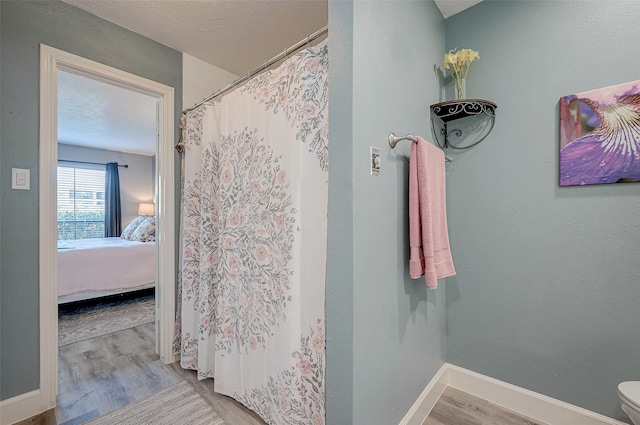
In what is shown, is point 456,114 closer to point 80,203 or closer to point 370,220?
point 370,220

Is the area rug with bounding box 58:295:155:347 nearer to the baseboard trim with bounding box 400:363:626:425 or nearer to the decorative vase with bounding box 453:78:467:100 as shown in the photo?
the baseboard trim with bounding box 400:363:626:425

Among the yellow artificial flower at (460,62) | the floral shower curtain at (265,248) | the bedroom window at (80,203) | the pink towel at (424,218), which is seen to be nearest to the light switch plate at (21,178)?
the floral shower curtain at (265,248)

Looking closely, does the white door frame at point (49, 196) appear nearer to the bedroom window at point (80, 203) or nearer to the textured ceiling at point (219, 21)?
the textured ceiling at point (219, 21)

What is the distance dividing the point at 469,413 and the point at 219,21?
9.26ft

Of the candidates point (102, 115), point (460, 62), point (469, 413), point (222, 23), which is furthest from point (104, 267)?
point (460, 62)

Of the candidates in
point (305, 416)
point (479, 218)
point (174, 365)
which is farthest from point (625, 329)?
point (174, 365)

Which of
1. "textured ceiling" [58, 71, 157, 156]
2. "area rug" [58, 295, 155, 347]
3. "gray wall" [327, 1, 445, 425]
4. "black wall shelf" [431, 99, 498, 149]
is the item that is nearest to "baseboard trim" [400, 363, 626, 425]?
"gray wall" [327, 1, 445, 425]

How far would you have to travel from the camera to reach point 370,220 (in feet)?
3.59

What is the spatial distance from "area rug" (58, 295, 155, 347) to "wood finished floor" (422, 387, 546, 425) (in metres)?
2.82

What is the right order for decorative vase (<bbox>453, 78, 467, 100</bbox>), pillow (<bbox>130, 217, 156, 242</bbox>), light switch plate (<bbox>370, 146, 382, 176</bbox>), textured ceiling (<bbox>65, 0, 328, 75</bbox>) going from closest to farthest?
light switch plate (<bbox>370, 146, 382, 176</bbox>) < decorative vase (<bbox>453, 78, 467, 100</bbox>) < textured ceiling (<bbox>65, 0, 328, 75</bbox>) < pillow (<bbox>130, 217, 156, 242</bbox>)

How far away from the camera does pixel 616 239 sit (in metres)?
1.28

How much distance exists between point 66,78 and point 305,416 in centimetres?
357

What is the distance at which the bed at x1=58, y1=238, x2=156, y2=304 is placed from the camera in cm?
301

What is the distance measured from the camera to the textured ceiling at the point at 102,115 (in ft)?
9.49
